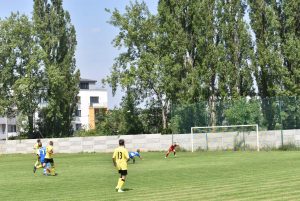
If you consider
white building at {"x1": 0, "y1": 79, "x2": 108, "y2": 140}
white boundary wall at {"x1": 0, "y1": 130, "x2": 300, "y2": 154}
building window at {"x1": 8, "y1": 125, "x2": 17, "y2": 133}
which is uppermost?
white building at {"x1": 0, "y1": 79, "x2": 108, "y2": 140}

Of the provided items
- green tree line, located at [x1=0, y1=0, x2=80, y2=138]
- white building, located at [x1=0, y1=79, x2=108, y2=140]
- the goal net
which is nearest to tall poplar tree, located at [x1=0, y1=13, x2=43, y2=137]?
green tree line, located at [x1=0, y1=0, x2=80, y2=138]

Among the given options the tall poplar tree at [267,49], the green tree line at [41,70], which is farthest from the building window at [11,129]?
the tall poplar tree at [267,49]

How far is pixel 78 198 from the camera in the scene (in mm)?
16422

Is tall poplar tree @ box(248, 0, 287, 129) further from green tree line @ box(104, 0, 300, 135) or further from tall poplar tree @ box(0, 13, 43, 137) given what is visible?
tall poplar tree @ box(0, 13, 43, 137)

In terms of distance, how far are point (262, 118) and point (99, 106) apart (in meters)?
75.8

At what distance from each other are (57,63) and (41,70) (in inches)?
89.7

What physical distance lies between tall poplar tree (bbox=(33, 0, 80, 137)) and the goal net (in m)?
23.9

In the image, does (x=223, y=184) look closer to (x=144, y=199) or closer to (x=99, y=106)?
(x=144, y=199)

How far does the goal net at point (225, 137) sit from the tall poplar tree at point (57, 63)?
23890mm

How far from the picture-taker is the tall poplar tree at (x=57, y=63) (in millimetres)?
71000

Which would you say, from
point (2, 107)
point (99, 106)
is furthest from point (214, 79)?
point (99, 106)

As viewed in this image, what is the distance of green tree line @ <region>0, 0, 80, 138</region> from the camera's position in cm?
6962

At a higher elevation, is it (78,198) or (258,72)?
(258,72)

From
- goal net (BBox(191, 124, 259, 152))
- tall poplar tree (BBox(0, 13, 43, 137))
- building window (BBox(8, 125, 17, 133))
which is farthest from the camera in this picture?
building window (BBox(8, 125, 17, 133))
